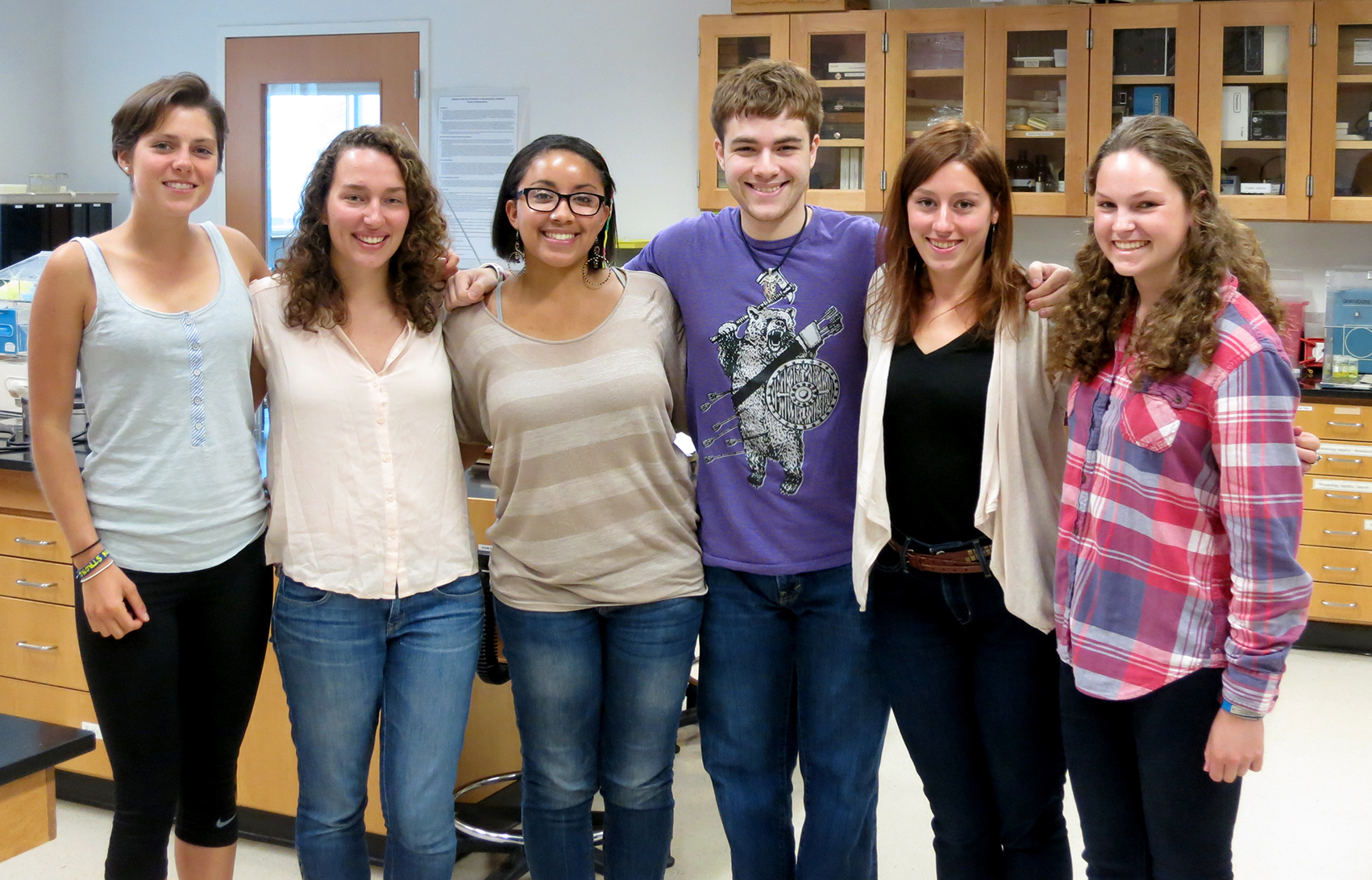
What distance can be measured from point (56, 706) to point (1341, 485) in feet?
13.2

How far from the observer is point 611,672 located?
188cm

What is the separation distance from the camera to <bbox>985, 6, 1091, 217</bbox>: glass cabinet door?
14.3 feet

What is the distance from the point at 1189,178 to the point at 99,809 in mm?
2794

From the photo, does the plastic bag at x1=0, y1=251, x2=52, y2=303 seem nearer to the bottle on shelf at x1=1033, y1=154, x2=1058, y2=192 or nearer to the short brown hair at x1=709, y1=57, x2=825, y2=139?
the short brown hair at x1=709, y1=57, x2=825, y2=139

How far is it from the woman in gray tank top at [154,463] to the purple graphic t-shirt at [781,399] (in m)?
0.74

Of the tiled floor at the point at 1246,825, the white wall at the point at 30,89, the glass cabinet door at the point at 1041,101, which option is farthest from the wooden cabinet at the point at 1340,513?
the white wall at the point at 30,89

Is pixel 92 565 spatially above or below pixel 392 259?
below


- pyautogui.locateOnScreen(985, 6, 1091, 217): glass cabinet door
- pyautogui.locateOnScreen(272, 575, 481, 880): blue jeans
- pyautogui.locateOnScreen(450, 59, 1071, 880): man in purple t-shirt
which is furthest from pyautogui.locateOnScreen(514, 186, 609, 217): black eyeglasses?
pyautogui.locateOnScreen(985, 6, 1091, 217): glass cabinet door

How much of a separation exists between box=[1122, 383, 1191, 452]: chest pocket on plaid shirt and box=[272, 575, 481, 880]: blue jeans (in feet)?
3.29

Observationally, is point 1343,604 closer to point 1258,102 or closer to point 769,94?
point 1258,102

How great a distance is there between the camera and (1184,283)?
1511 millimetres

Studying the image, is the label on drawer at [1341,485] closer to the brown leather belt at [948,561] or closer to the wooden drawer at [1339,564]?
the wooden drawer at [1339,564]

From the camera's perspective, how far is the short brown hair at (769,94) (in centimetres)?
187

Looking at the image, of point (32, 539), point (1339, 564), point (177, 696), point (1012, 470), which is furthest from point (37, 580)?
point (1339, 564)
